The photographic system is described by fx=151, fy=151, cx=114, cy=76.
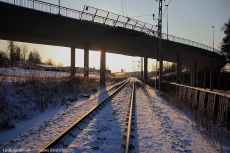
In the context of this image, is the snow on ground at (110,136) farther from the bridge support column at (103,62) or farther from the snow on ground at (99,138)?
the bridge support column at (103,62)

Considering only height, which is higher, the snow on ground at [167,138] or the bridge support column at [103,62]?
the bridge support column at [103,62]

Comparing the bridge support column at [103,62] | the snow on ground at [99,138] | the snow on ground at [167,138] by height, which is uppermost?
the bridge support column at [103,62]

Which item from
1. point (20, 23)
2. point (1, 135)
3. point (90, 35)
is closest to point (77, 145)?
point (1, 135)

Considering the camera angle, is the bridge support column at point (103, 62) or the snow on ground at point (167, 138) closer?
the snow on ground at point (167, 138)

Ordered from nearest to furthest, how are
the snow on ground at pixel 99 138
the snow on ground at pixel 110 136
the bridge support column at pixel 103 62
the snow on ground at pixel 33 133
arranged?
the snow on ground at pixel 99 138
the snow on ground at pixel 110 136
the snow on ground at pixel 33 133
the bridge support column at pixel 103 62

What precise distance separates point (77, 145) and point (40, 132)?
5.91 feet

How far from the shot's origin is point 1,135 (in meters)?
4.89

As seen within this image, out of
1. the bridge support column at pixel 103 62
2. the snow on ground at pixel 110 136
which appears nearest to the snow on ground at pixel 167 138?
the snow on ground at pixel 110 136

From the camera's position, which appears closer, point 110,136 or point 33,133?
point 110,136

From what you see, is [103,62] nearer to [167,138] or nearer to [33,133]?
[33,133]

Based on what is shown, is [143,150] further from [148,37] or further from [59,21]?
[148,37]

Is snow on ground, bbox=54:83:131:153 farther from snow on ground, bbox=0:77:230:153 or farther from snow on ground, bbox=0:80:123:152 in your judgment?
snow on ground, bbox=0:80:123:152

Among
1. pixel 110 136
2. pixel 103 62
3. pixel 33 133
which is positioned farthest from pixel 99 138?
pixel 103 62

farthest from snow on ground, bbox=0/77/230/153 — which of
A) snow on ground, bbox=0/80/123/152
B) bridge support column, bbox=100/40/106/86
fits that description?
bridge support column, bbox=100/40/106/86
